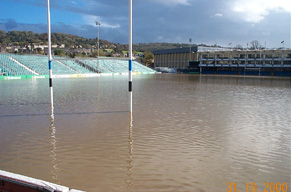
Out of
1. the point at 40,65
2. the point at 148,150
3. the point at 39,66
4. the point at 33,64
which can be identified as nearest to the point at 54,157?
the point at 148,150

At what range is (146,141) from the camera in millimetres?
7523

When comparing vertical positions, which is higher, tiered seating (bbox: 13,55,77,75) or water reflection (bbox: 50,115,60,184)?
tiered seating (bbox: 13,55,77,75)

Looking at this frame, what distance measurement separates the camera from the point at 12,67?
4969 centimetres

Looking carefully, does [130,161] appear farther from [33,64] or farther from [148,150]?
[33,64]

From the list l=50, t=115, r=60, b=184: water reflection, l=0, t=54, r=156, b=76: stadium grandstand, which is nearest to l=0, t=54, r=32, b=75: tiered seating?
l=0, t=54, r=156, b=76: stadium grandstand

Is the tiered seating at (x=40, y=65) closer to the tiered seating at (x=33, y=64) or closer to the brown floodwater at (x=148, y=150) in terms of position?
the tiered seating at (x=33, y=64)

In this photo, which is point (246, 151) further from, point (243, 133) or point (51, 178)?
point (51, 178)

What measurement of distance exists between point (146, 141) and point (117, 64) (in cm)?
7128

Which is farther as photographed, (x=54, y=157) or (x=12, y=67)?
(x=12, y=67)

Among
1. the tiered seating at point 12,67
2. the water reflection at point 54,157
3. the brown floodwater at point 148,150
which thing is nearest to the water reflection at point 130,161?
the brown floodwater at point 148,150

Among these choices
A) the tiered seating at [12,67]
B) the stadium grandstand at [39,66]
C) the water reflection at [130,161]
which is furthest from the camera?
the stadium grandstand at [39,66]

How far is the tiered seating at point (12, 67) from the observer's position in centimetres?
4811

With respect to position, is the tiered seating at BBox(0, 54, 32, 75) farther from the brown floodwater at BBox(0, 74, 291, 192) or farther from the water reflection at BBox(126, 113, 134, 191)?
the water reflection at BBox(126, 113, 134, 191)

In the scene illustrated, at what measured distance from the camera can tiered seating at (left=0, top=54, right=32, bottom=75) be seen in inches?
1894
